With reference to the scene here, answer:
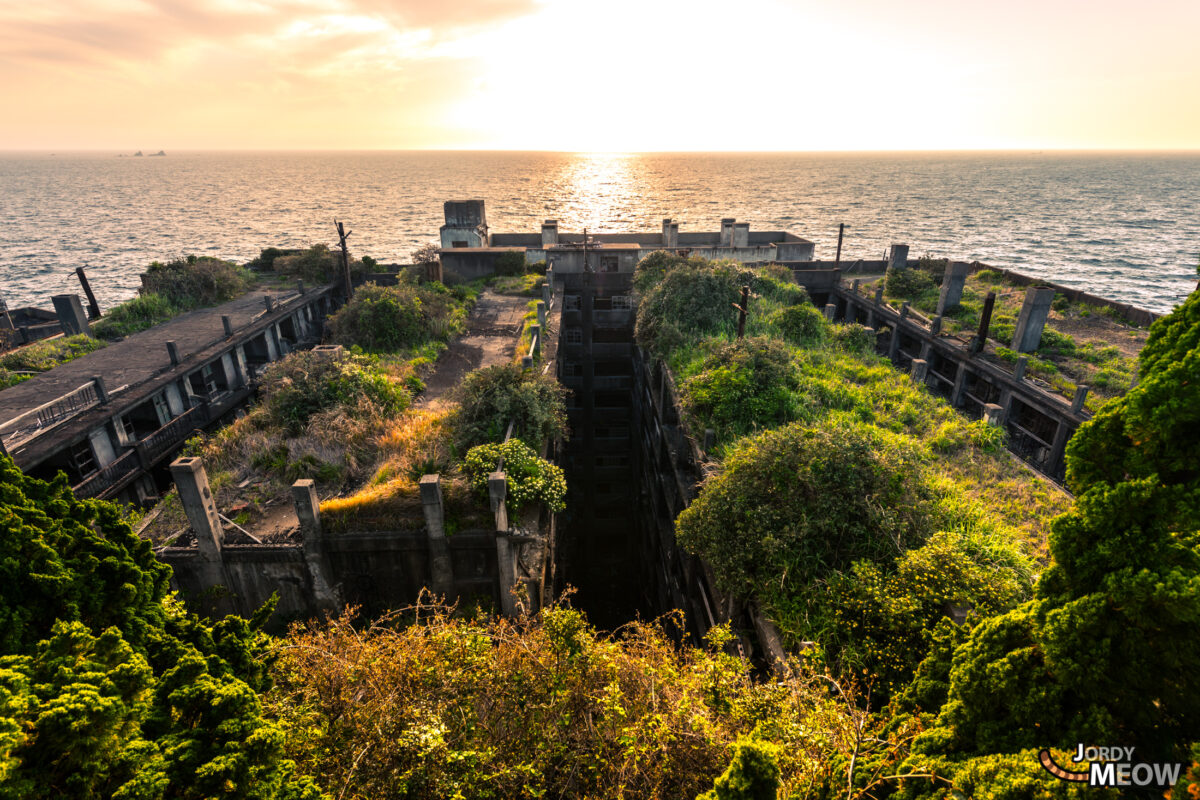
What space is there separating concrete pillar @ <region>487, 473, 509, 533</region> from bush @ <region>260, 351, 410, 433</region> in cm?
751

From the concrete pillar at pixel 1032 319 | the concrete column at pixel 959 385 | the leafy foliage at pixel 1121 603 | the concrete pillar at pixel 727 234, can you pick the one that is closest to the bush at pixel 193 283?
the concrete pillar at pixel 727 234

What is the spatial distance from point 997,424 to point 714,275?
47.1 ft

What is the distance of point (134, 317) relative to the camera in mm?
34219

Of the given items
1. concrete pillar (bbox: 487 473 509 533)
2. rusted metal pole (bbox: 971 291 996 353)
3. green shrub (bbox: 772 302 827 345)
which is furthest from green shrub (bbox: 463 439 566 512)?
rusted metal pole (bbox: 971 291 996 353)

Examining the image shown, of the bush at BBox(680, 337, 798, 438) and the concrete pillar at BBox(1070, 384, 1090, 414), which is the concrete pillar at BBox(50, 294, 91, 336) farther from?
the concrete pillar at BBox(1070, 384, 1090, 414)

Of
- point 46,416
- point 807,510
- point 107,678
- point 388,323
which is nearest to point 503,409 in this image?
point 807,510

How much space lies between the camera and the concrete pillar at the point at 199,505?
1262cm

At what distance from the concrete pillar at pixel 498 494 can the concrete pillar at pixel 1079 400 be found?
944 inches

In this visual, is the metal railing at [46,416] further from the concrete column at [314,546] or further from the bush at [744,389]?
the bush at [744,389]

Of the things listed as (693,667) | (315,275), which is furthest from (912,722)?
(315,275)

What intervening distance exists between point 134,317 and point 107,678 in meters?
39.6

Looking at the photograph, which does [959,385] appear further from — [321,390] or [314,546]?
[314,546]

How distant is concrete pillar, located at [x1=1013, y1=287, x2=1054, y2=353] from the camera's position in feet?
87.6

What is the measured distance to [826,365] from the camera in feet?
76.2
